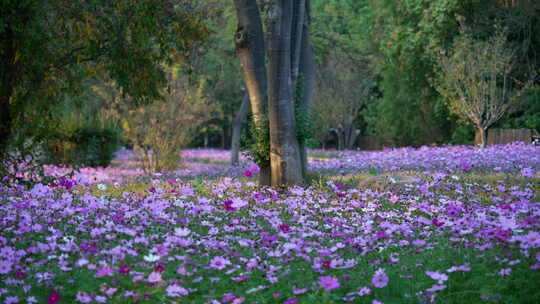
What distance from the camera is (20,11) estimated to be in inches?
285

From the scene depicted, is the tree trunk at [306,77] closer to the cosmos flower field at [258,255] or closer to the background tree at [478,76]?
the cosmos flower field at [258,255]

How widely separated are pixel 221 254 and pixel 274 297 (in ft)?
3.08

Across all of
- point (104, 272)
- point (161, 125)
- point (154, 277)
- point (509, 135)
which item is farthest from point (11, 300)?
Result: point (509, 135)

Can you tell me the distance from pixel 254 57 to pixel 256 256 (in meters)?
5.54

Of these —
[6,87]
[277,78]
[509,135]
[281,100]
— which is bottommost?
[509,135]

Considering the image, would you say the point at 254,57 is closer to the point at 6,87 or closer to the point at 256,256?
the point at 6,87

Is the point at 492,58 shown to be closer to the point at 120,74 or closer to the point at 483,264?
the point at 120,74

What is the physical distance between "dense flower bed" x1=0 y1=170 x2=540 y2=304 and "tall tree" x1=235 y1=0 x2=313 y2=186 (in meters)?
2.80

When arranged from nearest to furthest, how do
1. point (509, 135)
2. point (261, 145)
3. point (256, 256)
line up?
point (256, 256) < point (261, 145) < point (509, 135)

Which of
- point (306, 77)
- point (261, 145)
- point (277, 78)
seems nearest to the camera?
point (277, 78)

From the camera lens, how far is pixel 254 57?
904 cm

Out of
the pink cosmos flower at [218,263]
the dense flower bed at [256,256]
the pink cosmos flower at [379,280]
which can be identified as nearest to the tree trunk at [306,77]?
the dense flower bed at [256,256]

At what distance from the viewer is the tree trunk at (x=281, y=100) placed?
833 centimetres

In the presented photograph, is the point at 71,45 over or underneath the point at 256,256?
over
